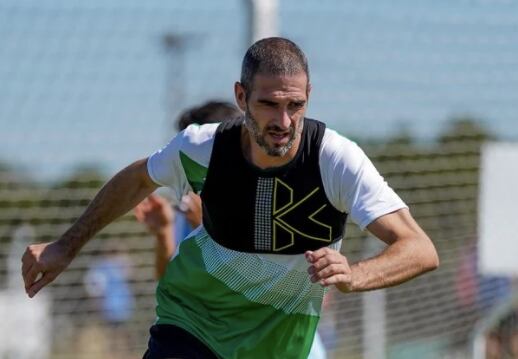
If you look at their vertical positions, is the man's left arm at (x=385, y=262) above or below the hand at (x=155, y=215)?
above

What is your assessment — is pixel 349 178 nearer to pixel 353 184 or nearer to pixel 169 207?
pixel 353 184

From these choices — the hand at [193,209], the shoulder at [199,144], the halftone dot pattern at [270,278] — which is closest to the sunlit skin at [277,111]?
the shoulder at [199,144]

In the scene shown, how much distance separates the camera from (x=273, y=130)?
5.00 m

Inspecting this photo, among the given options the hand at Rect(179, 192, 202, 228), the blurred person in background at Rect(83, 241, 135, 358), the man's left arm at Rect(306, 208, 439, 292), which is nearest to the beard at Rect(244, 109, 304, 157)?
the man's left arm at Rect(306, 208, 439, 292)

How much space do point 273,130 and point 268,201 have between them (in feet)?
1.10

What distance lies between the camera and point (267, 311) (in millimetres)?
5312

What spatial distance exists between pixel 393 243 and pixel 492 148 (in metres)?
4.42

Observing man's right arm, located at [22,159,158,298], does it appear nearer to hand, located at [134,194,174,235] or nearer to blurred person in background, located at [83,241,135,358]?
hand, located at [134,194,174,235]

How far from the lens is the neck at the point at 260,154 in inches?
202

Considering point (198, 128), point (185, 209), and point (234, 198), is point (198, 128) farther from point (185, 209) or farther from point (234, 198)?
point (185, 209)

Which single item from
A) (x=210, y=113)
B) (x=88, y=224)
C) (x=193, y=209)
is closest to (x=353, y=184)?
(x=88, y=224)

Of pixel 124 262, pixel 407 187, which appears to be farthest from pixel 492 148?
pixel 124 262

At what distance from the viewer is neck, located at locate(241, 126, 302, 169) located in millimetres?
5129

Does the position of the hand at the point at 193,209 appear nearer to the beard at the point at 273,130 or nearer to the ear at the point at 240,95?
the ear at the point at 240,95
